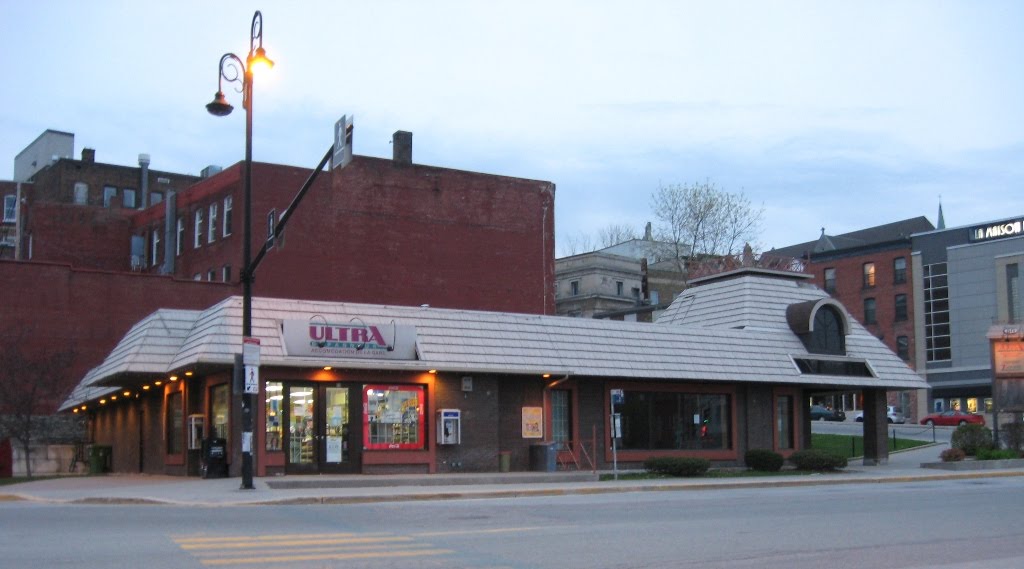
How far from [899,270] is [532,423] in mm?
59184

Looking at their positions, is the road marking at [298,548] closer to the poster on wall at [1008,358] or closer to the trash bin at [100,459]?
the trash bin at [100,459]

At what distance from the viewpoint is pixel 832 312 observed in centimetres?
3862

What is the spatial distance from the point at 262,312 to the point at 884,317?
217 ft

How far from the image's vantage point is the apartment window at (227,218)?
5309 centimetres

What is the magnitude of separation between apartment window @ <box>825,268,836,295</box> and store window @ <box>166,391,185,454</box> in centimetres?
6619

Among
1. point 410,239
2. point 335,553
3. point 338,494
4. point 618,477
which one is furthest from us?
point 410,239

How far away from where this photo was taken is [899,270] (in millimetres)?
83250

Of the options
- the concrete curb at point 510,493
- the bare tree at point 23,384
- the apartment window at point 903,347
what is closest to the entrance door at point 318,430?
the concrete curb at point 510,493

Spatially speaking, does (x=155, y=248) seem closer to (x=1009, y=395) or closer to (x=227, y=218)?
(x=227, y=218)

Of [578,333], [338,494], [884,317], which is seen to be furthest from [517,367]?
[884,317]

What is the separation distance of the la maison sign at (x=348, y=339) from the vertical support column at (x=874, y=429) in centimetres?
1810

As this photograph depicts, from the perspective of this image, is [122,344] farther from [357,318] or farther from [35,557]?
[35,557]

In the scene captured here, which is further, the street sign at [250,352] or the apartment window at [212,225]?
the apartment window at [212,225]

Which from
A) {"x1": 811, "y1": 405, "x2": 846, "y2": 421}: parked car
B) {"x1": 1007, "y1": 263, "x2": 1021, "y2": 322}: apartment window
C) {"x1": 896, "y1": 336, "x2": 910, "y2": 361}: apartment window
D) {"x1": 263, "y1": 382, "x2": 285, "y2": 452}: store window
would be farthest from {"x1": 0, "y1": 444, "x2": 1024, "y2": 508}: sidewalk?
{"x1": 896, "y1": 336, "x2": 910, "y2": 361}: apartment window
